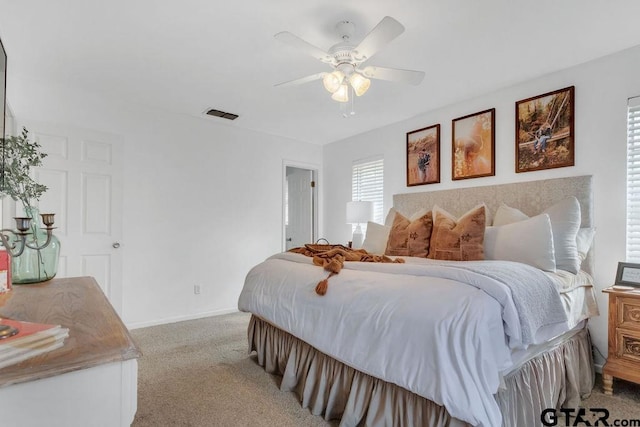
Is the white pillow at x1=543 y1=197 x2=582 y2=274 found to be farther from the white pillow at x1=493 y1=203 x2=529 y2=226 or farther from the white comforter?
the white comforter

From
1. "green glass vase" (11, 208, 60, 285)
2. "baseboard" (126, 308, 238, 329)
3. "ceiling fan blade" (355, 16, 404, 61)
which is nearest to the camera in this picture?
"green glass vase" (11, 208, 60, 285)

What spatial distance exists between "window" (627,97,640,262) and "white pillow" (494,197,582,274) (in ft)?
1.08

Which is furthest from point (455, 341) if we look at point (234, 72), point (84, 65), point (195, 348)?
point (84, 65)

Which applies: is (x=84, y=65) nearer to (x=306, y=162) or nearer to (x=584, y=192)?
(x=306, y=162)

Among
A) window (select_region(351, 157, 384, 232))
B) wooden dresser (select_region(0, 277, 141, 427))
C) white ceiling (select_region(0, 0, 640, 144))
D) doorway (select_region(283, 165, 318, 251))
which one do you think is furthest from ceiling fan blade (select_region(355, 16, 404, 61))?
doorway (select_region(283, 165, 318, 251))

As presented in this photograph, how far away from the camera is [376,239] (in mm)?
3479

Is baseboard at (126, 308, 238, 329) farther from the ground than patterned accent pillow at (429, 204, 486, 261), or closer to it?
closer to it

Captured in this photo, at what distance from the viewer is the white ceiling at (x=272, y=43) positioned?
6.70 feet

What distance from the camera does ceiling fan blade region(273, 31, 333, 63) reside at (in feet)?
6.18

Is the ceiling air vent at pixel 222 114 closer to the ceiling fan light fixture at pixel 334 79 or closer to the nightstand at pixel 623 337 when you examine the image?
the ceiling fan light fixture at pixel 334 79

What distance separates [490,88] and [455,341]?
9.23 feet

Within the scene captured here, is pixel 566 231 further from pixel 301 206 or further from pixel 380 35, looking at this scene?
pixel 301 206

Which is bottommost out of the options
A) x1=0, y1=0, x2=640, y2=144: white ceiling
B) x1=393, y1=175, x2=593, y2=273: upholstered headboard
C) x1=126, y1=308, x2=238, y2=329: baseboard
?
x1=126, y1=308, x2=238, y2=329: baseboard

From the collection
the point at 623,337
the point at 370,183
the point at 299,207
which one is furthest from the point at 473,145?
the point at 299,207
